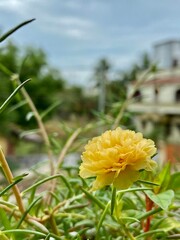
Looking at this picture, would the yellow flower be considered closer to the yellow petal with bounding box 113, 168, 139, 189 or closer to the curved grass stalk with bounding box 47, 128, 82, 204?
the yellow petal with bounding box 113, 168, 139, 189

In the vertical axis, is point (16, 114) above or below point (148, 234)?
below

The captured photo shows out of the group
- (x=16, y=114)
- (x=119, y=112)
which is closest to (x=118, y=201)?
(x=119, y=112)

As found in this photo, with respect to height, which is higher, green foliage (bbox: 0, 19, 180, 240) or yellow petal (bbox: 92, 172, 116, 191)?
yellow petal (bbox: 92, 172, 116, 191)

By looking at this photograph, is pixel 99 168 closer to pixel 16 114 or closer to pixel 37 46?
pixel 16 114

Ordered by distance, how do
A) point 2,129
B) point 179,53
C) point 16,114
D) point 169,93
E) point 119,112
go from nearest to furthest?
1. point 119,112
2. point 2,129
3. point 16,114
4. point 179,53
5. point 169,93

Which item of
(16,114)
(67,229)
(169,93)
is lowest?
(169,93)

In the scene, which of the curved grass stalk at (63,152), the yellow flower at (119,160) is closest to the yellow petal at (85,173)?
the yellow flower at (119,160)

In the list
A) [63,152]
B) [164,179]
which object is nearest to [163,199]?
[164,179]

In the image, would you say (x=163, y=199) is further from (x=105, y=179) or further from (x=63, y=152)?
(x=63, y=152)

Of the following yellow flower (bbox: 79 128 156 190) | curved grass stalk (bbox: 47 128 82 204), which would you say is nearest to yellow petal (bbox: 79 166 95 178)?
yellow flower (bbox: 79 128 156 190)
